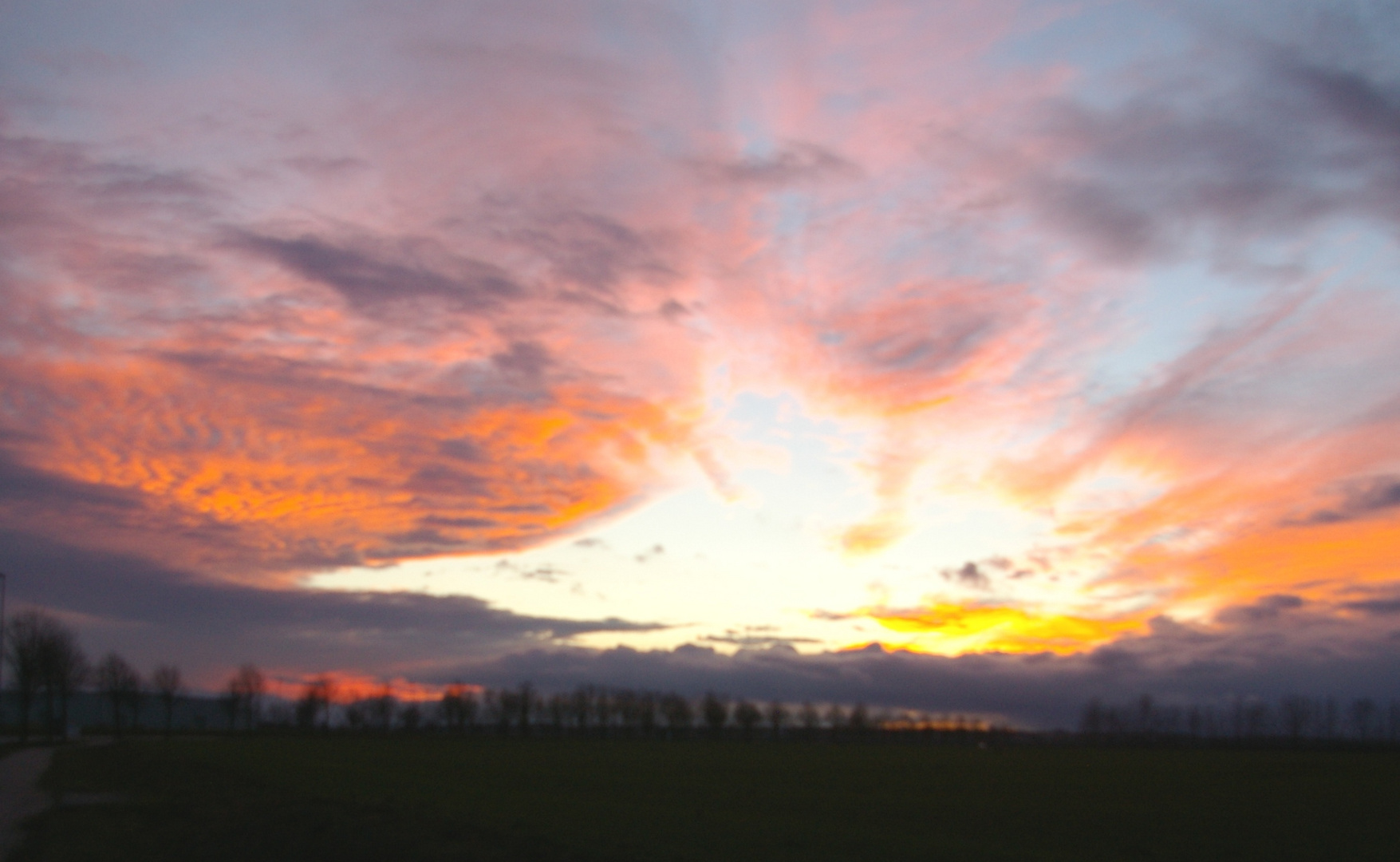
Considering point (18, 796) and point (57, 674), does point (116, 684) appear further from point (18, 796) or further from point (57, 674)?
point (18, 796)

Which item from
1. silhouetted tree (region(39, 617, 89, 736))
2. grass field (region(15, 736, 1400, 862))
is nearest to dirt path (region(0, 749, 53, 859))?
grass field (region(15, 736, 1400, 862))

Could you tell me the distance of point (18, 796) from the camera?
44.5 meters

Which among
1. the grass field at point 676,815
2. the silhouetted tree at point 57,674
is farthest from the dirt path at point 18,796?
the silhouetted tree at point 57,674

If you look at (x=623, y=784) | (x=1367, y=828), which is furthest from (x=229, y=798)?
(x=1367, y=828)

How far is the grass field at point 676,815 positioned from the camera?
31.1m

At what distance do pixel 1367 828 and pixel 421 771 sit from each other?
58370mm

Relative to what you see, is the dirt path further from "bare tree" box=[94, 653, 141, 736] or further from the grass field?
"bare tree" box=[94, 653, 141, 736]

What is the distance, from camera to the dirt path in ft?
106

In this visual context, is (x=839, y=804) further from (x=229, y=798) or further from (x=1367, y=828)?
(x=229, y=798)

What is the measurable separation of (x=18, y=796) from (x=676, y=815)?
31.4 metres

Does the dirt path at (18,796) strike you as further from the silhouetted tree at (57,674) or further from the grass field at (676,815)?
the silhouetted tree at (57,674)

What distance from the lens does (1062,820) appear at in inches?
1716

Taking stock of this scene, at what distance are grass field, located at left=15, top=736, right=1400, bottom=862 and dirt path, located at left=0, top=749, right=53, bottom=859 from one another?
89cm

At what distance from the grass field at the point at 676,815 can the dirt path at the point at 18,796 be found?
0.89 metres
